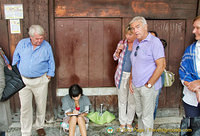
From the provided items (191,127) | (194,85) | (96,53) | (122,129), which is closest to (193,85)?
(194,85)

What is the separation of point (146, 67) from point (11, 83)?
174 cm

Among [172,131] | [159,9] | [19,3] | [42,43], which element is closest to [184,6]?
[159,9]

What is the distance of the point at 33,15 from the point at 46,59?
2.90 feet

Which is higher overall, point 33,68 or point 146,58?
point 146,58

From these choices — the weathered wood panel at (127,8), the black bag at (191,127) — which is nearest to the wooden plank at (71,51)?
the weathered wood panel at (127,8)

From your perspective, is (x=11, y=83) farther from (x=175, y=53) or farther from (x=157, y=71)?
(x=175, y=53)

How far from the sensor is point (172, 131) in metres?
3.50

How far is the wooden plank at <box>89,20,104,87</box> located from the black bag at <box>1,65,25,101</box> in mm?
1645

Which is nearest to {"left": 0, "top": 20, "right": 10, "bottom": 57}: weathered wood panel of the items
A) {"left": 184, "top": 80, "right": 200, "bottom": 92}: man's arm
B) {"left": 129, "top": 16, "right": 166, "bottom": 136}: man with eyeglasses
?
{"left": 129, "top": 16, "right": 166, "bottom": 136}: man with eyeglasses

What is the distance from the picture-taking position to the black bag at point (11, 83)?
7.36 ft

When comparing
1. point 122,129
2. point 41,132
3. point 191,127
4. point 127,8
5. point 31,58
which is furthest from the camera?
point 127,8

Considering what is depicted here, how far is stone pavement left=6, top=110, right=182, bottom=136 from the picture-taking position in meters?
3.41

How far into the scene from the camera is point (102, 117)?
382cm

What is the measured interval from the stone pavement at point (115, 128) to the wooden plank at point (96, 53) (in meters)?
0.84
